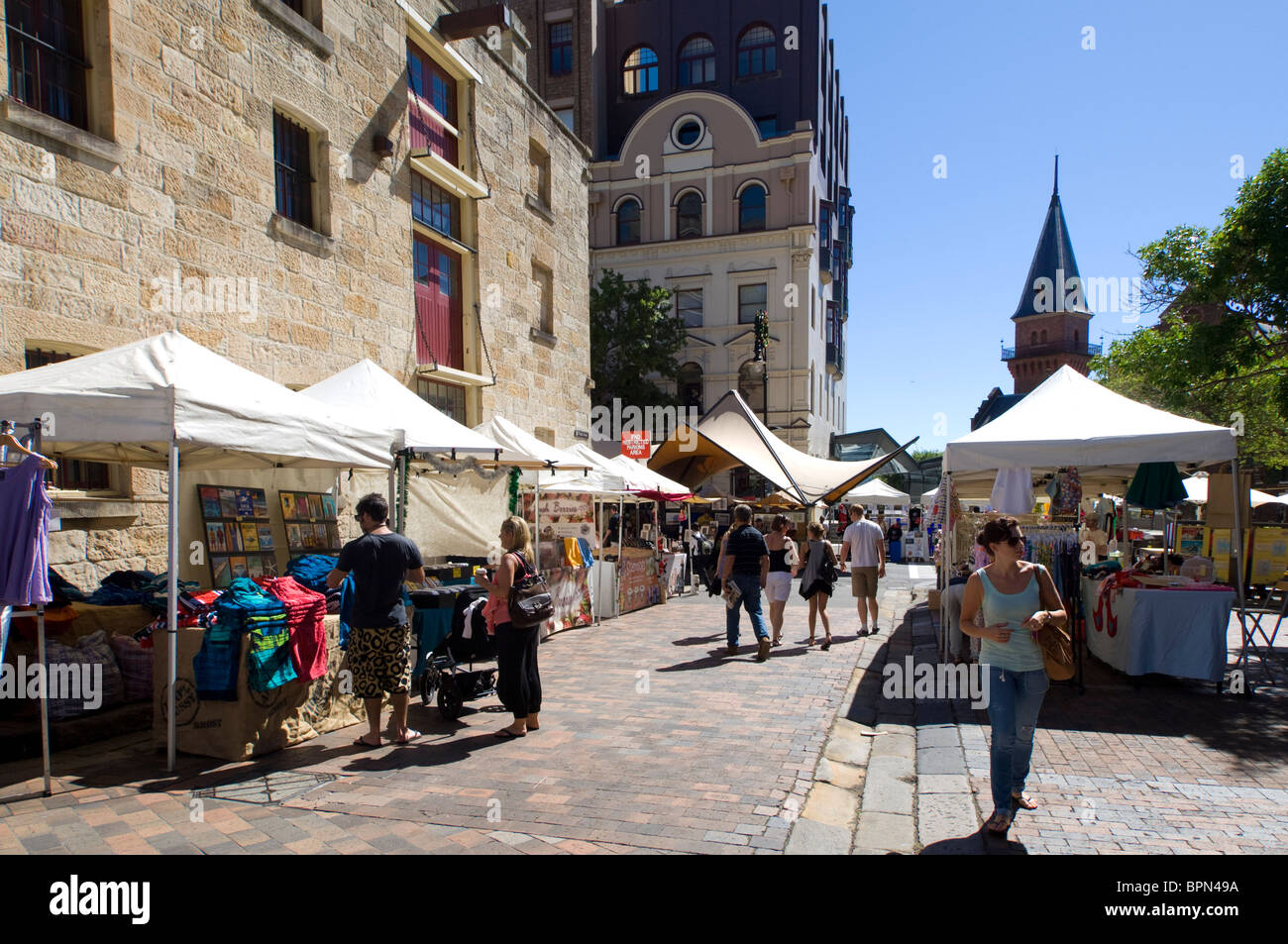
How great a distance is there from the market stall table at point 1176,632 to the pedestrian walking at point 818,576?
324 cm

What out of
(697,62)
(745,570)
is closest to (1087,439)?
(745,570)

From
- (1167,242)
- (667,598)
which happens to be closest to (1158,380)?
(1167,242)

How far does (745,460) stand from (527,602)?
11.8 metres

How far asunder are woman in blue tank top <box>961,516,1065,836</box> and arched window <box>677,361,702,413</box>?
109ft

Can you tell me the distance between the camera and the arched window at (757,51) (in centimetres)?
3753

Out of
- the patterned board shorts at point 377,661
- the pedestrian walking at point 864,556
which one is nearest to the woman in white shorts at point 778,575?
the pedestrian walking at point 864,556

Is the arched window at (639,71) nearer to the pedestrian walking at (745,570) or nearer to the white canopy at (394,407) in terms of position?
the white canopy at (394,407)

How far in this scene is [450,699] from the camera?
6656 millimetres

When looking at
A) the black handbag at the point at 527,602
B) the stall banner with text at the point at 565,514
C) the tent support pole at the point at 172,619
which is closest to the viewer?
the tent support pole at the point at 172,619

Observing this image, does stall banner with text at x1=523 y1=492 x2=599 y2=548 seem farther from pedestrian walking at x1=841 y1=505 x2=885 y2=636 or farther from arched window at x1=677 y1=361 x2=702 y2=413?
arched window at x1=677 y1=361 x2=702 y2=413

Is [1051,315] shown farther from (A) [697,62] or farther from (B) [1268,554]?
(B) [1268,554]

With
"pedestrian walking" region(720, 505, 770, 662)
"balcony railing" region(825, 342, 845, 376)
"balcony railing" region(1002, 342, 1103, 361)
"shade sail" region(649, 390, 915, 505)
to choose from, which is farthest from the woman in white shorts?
"balcony railing" region(1002, 342, 1103, 361)

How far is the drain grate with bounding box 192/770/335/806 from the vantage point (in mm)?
4777
